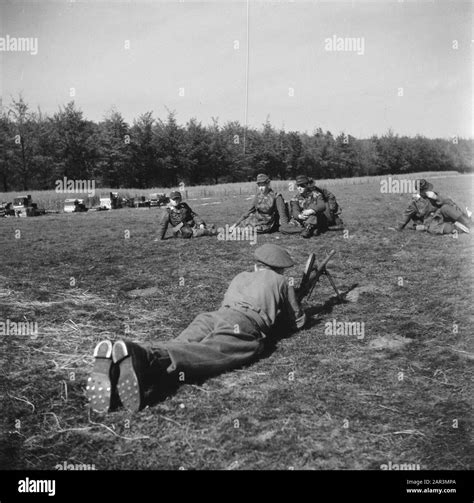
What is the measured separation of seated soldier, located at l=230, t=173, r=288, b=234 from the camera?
12.5m

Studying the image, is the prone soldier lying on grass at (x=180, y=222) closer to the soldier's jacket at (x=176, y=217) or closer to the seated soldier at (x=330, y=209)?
the soldier's jacket at (x=176, y=217)

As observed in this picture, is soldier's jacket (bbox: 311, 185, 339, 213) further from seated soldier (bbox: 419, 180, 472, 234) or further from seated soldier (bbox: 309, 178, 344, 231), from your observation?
seated soldier (bbox: 419, 180, 472, 234)

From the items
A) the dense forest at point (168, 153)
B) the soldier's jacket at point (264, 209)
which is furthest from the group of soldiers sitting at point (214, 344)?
the dense forest at point (168, 153)

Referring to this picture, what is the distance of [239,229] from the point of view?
503 inches

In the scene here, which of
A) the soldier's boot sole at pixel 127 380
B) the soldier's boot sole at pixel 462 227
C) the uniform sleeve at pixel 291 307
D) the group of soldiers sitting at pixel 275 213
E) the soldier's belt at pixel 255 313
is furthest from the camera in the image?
the group of soldiers sitting at pixel 275 213

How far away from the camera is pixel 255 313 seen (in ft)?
16.6

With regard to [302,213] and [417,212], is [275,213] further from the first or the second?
[417,212]

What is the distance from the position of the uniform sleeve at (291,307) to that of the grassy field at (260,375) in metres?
0.29

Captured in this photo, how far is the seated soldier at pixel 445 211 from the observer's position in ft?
39.1
